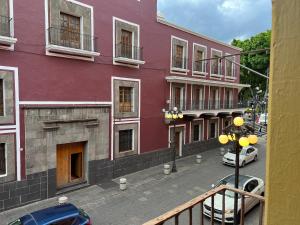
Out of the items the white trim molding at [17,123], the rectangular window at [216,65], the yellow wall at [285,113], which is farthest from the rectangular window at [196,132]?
the yellow wall at [285,113]

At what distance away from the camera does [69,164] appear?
14.7 meters

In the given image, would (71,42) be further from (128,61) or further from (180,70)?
(180,70)

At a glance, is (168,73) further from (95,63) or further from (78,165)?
(78,165)

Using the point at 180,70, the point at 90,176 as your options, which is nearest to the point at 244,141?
the point at 90,176

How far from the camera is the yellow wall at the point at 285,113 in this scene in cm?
109

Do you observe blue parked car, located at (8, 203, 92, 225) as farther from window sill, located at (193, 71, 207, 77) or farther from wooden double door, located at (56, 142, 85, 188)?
window sill, located at (193, 71, 207, 77)

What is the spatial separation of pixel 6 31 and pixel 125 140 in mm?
9542

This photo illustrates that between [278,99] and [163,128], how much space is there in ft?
61.8

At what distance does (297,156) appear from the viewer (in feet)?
3.59

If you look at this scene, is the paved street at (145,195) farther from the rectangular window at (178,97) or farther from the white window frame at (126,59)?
the white window frame at (126,59)

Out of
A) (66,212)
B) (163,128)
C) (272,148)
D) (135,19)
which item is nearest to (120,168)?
(163,128)

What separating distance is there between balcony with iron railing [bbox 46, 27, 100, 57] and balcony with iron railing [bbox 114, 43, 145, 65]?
1.75 metres

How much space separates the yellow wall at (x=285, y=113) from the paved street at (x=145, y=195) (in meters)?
10.8

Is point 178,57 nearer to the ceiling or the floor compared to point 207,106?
nearer to the ceiling
